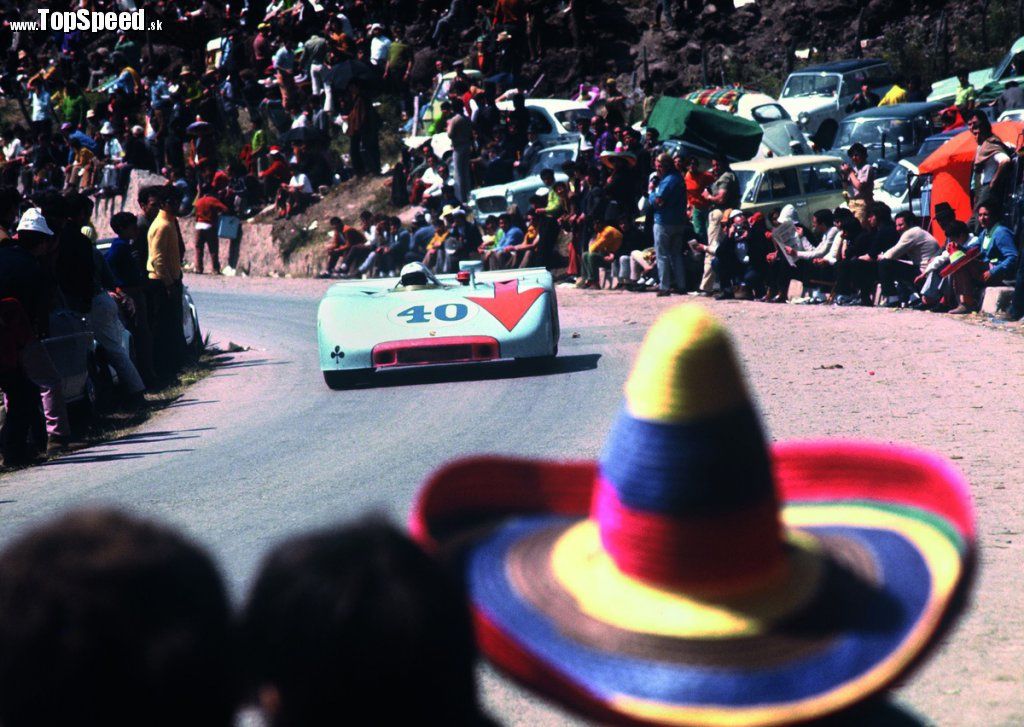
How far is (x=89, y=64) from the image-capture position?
44594mm

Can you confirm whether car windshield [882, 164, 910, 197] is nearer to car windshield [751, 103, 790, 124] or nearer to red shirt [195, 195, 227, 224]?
car windshield [751, 103, 790, 124]

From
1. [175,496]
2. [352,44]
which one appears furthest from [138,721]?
[352,44]

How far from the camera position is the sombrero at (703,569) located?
1.88m

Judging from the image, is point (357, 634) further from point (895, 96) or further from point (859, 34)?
point (859, 34)

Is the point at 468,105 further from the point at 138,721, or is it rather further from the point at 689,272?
the point at 138,721

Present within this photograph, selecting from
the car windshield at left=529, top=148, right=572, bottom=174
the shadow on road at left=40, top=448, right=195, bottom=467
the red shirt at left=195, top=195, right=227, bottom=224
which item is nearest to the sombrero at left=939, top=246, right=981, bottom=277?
the shadow on road at left=40, top=448, right=195, bottom=467

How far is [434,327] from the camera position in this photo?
39.2 ft

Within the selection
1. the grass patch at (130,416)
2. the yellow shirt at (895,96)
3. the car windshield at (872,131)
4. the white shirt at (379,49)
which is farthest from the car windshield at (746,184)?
the white shirt at (379,49)

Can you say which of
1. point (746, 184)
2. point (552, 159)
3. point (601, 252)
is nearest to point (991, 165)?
point (746, 184)

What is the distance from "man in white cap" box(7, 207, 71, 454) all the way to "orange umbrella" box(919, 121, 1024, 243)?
11.0 metres

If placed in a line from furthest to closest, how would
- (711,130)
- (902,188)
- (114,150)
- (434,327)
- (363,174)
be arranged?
(114,150) < (363,174) < (711,130) < (902,188) < (434,327)

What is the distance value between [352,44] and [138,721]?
30644 mm

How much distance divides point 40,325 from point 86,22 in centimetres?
3520

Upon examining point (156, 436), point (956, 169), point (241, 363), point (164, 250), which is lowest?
point (241, 363)
